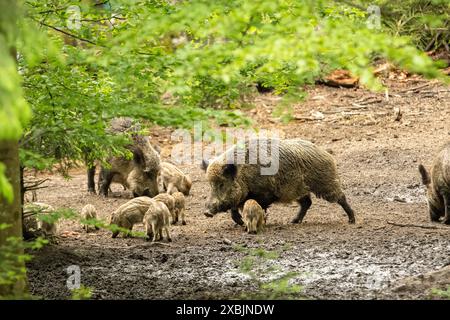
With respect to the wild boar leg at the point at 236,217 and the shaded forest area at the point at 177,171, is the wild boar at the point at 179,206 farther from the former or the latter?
the wild boar leg at the point at 236,217

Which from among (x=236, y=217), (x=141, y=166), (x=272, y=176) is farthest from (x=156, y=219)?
(x=141, y=166)

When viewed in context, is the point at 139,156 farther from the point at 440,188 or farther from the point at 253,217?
the point at 440,188

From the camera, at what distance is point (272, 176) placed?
11.7 meters

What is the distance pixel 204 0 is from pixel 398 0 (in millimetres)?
1602

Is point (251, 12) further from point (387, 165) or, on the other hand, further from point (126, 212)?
point (387, 165)

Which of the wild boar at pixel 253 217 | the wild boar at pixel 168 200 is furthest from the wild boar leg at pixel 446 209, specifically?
the wild boar at pixel 168 200

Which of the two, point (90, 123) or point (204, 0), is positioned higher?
point (204, 0)

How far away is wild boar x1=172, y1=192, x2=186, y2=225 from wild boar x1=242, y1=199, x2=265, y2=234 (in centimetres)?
132

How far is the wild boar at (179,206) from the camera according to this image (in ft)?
39.3

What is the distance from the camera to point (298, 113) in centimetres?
2094

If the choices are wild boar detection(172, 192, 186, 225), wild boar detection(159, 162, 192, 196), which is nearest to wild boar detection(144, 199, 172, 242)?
wild boar detection(172, 192, 186, 225)

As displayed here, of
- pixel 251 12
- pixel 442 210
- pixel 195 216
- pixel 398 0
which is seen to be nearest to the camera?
pixel 251 12

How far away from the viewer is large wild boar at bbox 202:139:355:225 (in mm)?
11703

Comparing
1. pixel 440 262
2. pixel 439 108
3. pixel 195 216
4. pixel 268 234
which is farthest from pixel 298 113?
pixel 440 262
